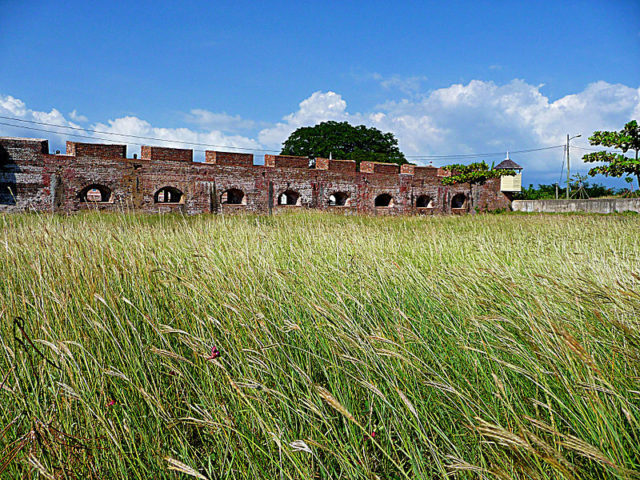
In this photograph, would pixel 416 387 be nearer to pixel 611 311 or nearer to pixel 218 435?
pixel 218 435

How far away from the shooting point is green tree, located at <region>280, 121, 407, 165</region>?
1836 inches

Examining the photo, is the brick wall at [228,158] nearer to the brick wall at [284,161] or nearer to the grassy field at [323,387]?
the brick wall at [284,161]

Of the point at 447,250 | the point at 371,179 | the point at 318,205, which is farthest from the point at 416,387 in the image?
the point at 371,179

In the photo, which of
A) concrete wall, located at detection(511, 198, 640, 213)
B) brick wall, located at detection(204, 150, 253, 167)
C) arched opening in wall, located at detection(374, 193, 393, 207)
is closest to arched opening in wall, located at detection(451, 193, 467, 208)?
concrete wall, located at detection(511, 198, 640, 213)

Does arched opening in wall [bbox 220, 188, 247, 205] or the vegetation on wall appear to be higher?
the vegetation on wall

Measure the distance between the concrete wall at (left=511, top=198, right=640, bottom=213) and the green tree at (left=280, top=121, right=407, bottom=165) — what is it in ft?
67.9

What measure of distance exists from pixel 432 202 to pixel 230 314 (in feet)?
85.5

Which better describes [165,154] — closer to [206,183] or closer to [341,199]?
[206,183]

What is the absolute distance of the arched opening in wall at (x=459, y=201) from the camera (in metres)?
27.5

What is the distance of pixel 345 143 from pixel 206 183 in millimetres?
30847

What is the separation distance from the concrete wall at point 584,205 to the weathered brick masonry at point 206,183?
9.57 ft

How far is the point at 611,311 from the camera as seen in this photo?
204 cm

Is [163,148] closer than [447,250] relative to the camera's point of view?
No

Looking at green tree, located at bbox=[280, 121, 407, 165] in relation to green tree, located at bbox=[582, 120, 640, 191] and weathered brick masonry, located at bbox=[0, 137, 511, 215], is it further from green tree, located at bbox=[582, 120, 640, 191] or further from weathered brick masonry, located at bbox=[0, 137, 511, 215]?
green tree, located at bbox=[582, 120, 640, 191]
